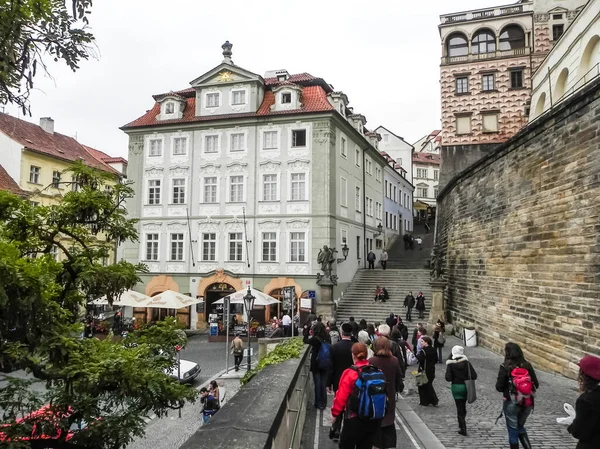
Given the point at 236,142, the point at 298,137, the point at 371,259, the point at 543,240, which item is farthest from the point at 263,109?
the point at 543,240

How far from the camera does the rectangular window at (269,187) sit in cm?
2792

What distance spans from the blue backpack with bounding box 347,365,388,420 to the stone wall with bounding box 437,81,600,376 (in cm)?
652

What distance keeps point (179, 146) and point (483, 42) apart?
21.3 m

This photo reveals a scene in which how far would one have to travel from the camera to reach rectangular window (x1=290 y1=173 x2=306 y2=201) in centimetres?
2745

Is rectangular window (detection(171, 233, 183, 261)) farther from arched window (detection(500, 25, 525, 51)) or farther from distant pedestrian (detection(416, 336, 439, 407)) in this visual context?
arched window (detection(500, 25, 525, 51))

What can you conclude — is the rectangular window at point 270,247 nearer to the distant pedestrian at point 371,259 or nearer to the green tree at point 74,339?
the distant pedestrian at point 371,259

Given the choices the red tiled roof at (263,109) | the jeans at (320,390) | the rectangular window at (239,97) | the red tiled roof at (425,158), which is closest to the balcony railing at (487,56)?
the red tiled roof at (263,109)

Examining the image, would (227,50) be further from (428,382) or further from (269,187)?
(428,382)

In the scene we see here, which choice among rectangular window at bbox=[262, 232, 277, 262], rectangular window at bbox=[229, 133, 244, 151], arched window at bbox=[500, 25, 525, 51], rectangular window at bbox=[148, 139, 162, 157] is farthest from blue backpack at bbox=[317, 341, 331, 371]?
arched window at bbox=[500, 25, 525, 51]

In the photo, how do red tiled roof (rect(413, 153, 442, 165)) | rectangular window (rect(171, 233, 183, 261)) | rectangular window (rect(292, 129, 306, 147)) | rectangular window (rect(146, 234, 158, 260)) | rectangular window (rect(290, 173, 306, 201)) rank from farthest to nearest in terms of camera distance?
1. red tiled roof (rect(413, 153, 442, 165))
2. rectangular window (rect(146, 234, 158, 260))
3. rectangular window (rect(171, 233, 183, 261))
4. rectangular window (rect(292, 129, 306, 147))
5. rectangular window (rect(290, 173, 306, 201))

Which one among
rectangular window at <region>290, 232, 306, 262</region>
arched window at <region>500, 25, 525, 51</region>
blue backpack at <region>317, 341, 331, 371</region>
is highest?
arched window at <region>500, 25, 525, 51</region>

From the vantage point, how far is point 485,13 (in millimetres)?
30672

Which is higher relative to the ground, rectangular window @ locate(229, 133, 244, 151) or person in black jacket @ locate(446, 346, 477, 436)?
rectangular window @ locate(229, 133, 244, 151)

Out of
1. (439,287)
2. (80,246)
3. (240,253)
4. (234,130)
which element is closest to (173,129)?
(234,130)
